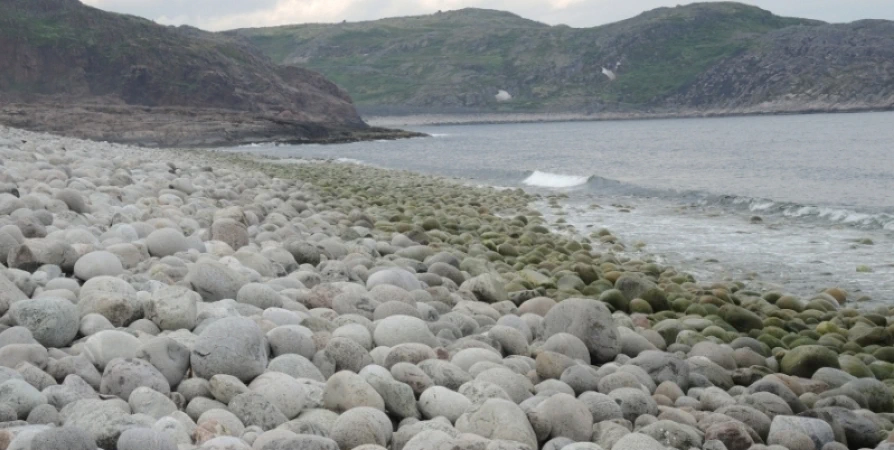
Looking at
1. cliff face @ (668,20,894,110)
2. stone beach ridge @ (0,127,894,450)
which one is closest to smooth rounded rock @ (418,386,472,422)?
stone beach ridge @ (0,127,894,450)

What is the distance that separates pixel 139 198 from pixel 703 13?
183 m

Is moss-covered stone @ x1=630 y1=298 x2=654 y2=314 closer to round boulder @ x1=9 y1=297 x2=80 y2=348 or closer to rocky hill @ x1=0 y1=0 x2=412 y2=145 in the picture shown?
round boulder @ x1=9 y1=297 x2=80 y2=348

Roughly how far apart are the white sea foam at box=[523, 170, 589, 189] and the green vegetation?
12233 centimetres

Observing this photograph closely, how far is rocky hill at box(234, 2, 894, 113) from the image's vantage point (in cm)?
12475

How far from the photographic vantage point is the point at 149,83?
267 ft

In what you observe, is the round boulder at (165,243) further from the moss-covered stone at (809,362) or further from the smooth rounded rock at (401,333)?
the moss-covered stone at (809,362)

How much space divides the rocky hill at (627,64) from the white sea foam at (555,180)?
10102 centimetres

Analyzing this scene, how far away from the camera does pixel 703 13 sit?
176375mm

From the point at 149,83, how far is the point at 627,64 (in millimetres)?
105079

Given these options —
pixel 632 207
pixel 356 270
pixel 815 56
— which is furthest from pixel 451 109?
pixel 356 270

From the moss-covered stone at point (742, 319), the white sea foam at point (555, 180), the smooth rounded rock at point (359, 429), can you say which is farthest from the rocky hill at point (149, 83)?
the smooth rounded rock at point (359, 429)

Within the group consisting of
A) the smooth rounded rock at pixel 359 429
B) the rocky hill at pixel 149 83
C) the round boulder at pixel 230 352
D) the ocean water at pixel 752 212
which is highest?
the rocky hill at pixel 149 83

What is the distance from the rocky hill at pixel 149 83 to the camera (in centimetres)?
6488

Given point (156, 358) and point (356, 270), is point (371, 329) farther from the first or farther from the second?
point (356, 270)
